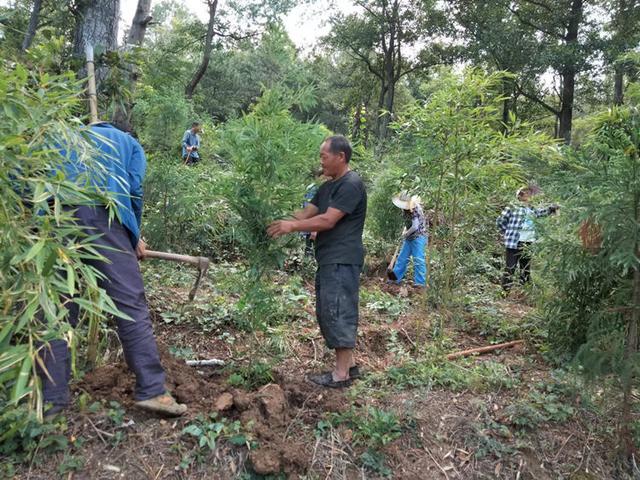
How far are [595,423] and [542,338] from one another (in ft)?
5.19

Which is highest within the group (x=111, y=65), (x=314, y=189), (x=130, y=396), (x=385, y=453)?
(x=111, y=65)

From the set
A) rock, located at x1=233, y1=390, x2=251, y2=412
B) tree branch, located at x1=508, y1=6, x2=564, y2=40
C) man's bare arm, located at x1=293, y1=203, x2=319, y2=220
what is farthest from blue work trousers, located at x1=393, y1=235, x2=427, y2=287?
tree branch, located at x1=508, y1=6, x2=564, y2=40

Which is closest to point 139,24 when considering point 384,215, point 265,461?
point 384,215

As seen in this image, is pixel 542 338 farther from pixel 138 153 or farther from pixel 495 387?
pixel 138 153

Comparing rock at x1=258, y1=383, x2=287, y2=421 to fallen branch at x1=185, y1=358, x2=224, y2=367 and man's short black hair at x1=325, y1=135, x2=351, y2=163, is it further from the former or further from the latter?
man's short black hair at x1=325, y1=135, x2=351, y2=163

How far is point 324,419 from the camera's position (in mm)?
3246

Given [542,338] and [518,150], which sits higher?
[518,150]

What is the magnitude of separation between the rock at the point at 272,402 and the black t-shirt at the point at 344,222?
3.43ft

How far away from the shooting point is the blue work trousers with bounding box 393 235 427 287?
7305 millimetres

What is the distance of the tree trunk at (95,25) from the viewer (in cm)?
482

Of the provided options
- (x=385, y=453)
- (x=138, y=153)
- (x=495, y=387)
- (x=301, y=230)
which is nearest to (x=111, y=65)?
(x=138, y=153)

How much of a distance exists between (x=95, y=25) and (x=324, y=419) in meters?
4.39

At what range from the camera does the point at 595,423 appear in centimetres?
349

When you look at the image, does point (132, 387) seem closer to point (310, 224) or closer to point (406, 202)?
point (310, 224)
